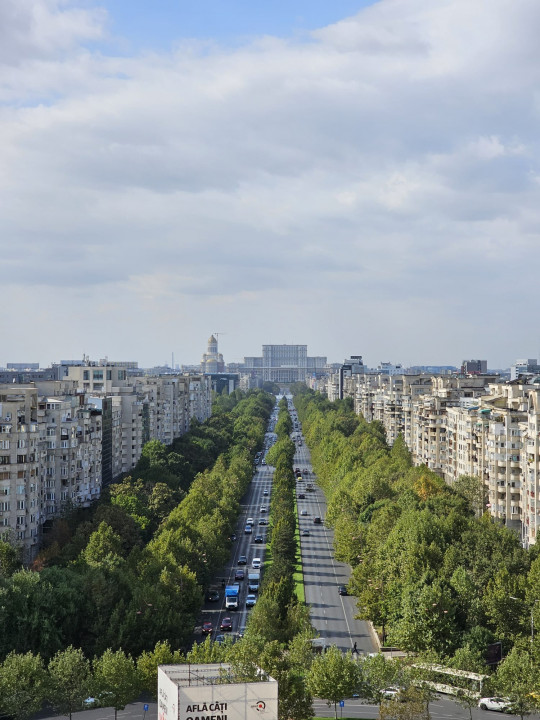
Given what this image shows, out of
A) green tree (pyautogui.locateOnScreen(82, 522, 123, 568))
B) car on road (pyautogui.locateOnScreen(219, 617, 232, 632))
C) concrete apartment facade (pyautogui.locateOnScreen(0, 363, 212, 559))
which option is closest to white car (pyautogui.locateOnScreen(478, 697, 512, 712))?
car on road (pyautogui.locateOnScreen(219, 617, 232, 632))

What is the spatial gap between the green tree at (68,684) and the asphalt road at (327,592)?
2147 cm

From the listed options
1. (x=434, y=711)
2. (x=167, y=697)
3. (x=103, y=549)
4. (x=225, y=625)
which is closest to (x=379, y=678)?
(x=434, y=711)

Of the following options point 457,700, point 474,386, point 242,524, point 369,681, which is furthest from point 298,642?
point 474,386

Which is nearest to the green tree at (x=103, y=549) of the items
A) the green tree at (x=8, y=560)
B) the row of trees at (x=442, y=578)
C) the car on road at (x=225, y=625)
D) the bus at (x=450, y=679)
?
the green tree at (x=8, y=560)

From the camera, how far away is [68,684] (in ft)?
151

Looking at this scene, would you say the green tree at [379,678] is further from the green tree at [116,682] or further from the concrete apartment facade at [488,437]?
the concrete apartment facade at [488,437]

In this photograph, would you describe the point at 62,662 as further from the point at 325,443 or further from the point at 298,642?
the point at 325,443

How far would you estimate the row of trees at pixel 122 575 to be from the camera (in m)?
54.6

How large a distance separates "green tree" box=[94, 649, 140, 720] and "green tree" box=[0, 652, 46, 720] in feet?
9.64

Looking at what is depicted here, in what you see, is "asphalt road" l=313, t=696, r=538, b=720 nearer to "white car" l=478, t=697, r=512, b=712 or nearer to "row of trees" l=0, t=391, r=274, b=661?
"white car" l=478, t=697, r=512, b=712

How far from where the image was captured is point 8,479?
251 feet

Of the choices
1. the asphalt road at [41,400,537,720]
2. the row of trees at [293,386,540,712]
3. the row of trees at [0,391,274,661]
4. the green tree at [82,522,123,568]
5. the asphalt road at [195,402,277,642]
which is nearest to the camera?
the asphalt road at [41,400,537,720]

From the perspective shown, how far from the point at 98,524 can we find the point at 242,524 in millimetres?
35165

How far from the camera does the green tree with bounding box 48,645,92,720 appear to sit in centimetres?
4575
